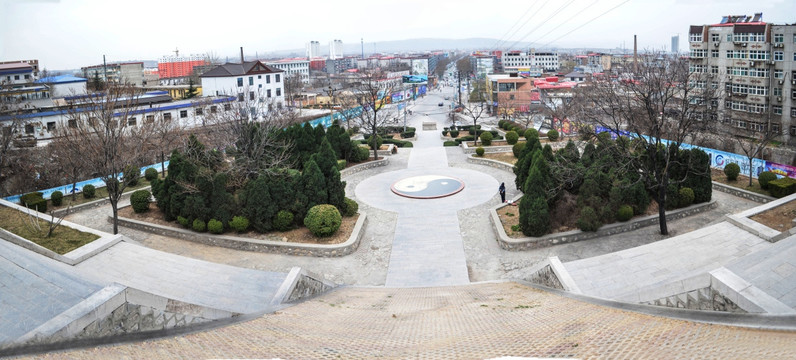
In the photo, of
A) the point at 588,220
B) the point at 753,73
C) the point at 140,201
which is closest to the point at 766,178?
the point at 588,220

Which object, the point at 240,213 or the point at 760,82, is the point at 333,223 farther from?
the point at 760,82

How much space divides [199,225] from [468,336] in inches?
481

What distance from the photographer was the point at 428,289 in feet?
46.1

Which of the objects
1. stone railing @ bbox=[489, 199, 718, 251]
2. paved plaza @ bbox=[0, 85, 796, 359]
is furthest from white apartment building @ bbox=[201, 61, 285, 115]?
stone railing @ bbox=[489, 199, 718, 251]

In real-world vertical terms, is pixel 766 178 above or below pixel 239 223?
above

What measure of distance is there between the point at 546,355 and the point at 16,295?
29.6 feet

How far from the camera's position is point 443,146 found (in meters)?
37.3

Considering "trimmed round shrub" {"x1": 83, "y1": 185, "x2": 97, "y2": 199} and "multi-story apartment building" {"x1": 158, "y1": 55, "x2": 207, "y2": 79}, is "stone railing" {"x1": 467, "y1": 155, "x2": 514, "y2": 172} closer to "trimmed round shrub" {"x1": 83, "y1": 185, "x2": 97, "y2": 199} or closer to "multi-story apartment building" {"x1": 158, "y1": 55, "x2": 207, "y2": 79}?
"trimmed round shrub" {"x1": 83, "y1": 185, "x2": 97, "y2": 199}

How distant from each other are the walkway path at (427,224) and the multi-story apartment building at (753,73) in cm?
2245

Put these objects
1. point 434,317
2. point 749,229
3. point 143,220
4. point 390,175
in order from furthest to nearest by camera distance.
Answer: point 390,175
point 143,220
point 749,229
point 434,317

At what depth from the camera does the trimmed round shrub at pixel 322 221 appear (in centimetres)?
1736

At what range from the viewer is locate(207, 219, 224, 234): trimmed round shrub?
1762 centimetres

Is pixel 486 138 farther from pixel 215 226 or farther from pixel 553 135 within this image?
pixel 215 226

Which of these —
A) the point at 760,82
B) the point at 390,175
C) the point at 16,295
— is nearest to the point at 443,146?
the point at 390,175
